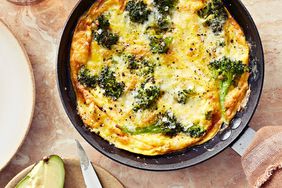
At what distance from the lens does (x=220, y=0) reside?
3135 mm

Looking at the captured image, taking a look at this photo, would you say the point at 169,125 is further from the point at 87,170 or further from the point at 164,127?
the point at 87,170

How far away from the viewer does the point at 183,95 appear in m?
3.09

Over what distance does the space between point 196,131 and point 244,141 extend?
24cm

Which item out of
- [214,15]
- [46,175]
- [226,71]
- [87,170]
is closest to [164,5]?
[214,15]

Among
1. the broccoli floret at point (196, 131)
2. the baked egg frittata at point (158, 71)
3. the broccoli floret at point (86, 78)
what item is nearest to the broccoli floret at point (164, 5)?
the baked egg frittata at point (158, 71)

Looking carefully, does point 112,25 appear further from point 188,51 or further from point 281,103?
point 281,103

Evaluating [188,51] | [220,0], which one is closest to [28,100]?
[188,51]

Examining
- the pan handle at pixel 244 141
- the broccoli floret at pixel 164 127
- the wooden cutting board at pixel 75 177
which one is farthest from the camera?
the wooden cutting board at pixel 75 177

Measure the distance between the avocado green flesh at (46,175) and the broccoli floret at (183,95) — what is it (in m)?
0.69

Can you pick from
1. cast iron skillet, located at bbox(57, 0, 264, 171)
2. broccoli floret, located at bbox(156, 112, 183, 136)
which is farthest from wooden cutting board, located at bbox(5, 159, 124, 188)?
broccoli floret, located at bbox(156, 112, 183, 136)

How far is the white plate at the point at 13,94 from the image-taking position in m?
3.28

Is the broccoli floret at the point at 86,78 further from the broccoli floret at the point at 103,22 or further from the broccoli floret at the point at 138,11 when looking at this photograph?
the broccoli floret at the point at 138,11

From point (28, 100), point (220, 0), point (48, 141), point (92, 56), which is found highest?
point (220, 0)

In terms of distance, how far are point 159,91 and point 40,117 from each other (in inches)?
28.6
